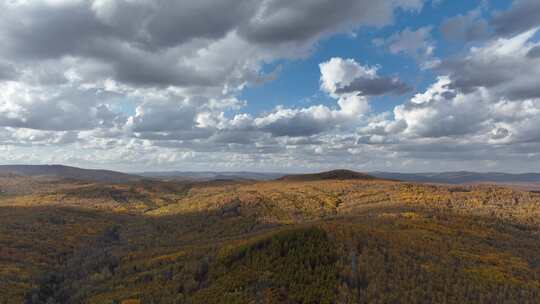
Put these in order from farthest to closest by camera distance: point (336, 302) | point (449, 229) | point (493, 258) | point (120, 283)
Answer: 1. point (449, 229)
2. point (120, 283)
3. point (493, 258)
4. point (336, 302)

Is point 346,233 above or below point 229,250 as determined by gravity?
above

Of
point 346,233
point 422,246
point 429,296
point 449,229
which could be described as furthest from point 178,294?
point 449,229

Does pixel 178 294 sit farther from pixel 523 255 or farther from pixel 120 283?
pixel 523 255

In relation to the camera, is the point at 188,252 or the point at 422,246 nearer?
the point at 422,246

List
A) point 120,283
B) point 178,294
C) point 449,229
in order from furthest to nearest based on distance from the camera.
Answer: point 449,229 → point 120,283 → point 178,294

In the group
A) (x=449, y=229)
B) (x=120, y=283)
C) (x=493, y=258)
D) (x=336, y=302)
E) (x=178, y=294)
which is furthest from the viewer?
(x=449, y=229)

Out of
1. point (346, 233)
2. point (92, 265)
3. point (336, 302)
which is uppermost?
point (346, 233)

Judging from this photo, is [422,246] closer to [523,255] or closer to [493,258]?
[493,258]

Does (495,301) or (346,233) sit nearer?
(495,301)

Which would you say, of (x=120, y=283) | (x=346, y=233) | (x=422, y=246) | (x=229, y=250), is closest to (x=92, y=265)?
(x=120, y=283)
